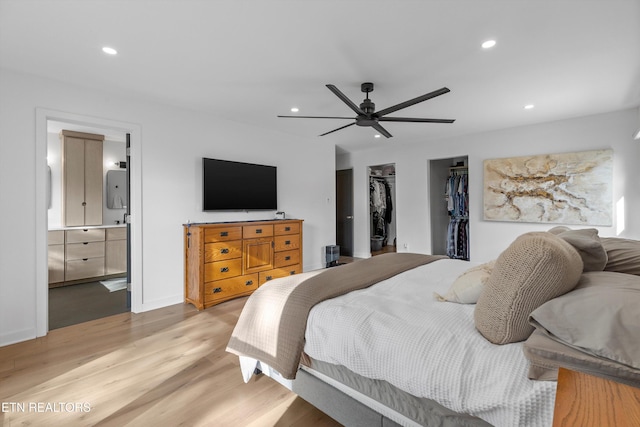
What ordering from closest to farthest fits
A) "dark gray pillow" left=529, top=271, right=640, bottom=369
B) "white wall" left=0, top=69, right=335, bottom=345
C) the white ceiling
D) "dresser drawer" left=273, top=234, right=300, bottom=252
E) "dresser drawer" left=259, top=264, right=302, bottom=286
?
"dark gray pillow" left=529, top=271, right=640, bottom=369, the white ceiling, "white wall" left=0, top=69, right=335, bottom=345, "dresser drawer" left=259, top=264, right=302, bottom=286, "dresser drawer" left=273, top=234, right=300, bottom=252

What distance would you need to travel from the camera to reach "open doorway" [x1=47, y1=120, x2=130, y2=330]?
429 centimetres

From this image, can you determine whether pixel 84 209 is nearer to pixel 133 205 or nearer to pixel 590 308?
pixel 133 205

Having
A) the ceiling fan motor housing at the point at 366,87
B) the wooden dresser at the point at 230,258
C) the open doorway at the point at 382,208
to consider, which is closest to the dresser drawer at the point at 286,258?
the wooden dresser at the point at 230,258

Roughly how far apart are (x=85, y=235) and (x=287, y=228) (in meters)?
3.10

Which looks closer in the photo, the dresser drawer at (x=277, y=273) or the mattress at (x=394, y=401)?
the mattress at (x=394, y=401)

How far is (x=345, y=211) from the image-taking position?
668 cm

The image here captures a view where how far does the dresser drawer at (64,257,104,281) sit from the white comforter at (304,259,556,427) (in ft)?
15.1

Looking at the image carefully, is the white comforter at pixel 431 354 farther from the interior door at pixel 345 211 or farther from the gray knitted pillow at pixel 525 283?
the interior door at pixel 345 211

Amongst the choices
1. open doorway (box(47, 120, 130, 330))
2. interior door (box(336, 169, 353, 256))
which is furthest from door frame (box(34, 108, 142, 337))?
interior door (box(336, 169, 353, 256))

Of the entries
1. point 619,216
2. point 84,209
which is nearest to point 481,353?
point 619,216

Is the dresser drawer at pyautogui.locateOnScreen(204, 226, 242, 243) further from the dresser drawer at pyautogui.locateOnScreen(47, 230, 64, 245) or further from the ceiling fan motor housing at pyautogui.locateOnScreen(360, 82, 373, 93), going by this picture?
the dresser drawer at pyautogui.locateOnScreen(47, 230, 64, 245)

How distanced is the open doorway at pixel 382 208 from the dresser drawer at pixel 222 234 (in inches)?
158

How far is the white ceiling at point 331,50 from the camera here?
1.85 metres

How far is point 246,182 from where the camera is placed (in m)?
4.22
